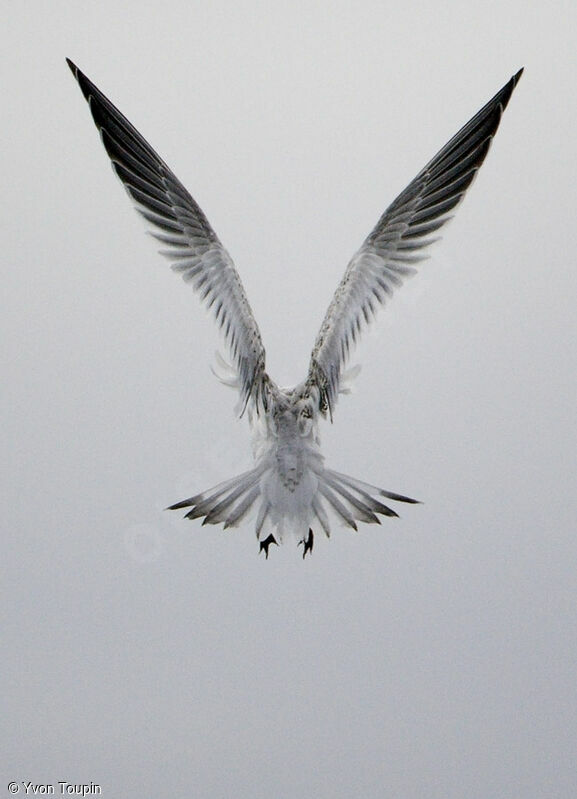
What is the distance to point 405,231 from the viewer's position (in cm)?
779

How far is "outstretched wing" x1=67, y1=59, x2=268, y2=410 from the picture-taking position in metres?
6.90

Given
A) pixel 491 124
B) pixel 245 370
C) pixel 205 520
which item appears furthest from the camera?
pixel 491 124

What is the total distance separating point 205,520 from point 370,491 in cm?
96

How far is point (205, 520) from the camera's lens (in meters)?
6.28

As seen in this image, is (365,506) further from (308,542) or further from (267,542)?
(267,542)

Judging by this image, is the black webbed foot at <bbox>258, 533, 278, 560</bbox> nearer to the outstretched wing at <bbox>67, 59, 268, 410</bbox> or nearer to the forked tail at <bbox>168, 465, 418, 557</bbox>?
the forked tail at <bbox>168, 465, 418, 557</bbox>

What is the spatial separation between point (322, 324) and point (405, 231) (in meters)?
1.08

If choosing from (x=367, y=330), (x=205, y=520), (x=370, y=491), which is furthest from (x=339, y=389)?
(x=205, y=520)

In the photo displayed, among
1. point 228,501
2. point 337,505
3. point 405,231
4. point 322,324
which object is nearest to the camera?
point 228,501

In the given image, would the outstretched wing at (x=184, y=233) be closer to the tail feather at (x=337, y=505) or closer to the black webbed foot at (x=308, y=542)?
the tail feather at (x=337, y=505)

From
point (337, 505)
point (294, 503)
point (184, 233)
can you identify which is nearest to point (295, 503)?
point (294, 503)

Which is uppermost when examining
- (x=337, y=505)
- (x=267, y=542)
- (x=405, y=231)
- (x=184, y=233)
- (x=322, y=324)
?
(x=405, y=231)

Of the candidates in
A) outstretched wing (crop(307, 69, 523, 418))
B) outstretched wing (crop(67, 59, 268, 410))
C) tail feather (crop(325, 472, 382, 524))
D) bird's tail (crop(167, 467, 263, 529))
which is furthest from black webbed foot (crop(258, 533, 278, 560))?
outstretched wing (crop(307, 69, 523, 418))

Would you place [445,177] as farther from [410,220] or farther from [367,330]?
[367,330]
